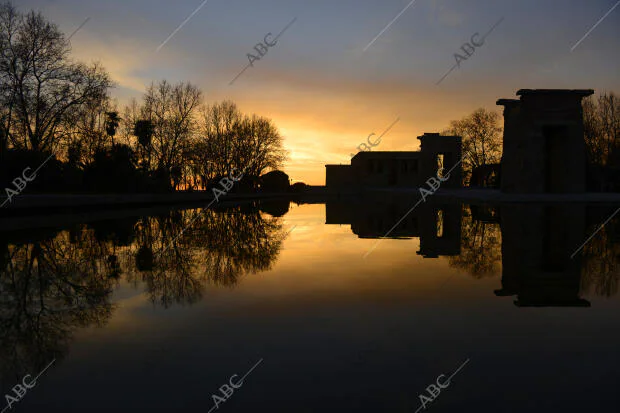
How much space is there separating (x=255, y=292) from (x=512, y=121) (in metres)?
37.8

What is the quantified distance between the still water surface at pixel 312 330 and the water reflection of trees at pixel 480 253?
0.22 feet

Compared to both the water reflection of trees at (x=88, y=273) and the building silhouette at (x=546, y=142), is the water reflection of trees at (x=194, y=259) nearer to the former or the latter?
the water reflection of trees at (x=88, y=273)

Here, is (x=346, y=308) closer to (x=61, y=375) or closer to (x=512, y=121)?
(x=61, y=375)

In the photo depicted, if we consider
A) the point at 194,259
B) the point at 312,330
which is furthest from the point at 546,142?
the point at 312,330

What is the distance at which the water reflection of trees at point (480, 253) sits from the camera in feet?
27.7

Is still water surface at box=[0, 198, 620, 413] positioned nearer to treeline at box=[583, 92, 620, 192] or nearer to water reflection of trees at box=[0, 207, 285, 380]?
water reflection of trees at box=[0, 207, 285, 380]

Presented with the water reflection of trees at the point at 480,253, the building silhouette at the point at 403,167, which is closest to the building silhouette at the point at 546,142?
the water reflection of trees at the point at 480,253

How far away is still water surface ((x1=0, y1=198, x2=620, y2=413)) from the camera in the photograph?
338 cm

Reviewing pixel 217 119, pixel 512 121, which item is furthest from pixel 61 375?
pixel 217 119

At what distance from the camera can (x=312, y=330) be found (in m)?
4.86

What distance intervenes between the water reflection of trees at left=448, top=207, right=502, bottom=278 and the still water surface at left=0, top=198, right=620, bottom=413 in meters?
0.07

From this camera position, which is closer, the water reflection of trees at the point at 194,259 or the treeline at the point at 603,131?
the water reflection of trees at the point at 194,259

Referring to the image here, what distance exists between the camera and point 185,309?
5832 mm

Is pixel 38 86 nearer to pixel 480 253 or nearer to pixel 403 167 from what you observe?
pixel 480 253
